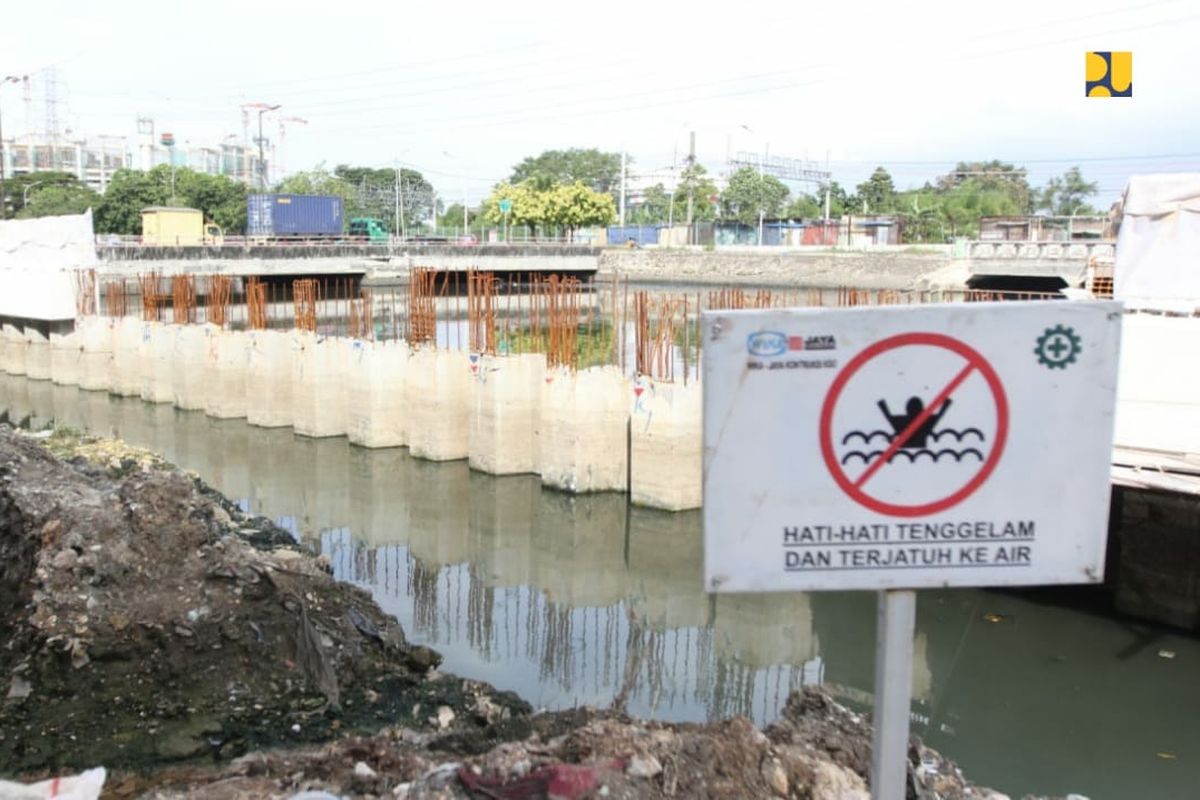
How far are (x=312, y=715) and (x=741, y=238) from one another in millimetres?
63491

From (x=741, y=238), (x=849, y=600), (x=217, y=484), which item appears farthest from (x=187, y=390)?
(x=741, y=238)

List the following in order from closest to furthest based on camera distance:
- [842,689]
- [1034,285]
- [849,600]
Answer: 1. [842,689]
2. [849,600]
3. [1034,285]

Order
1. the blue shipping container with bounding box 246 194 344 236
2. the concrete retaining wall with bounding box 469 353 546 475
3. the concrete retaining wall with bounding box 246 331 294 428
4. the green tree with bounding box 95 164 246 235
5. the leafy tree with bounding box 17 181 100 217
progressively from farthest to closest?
the leafy tree with bounding box 17 181 100 217 < the green tree with bounding box 95 164 246 235 < the blue shipping container with bounding box 246 194 344 236 < the concrete retaining wall with bounding box 246 331 294 428 < the concrete retaining wall with bounding box 469 353 546 475

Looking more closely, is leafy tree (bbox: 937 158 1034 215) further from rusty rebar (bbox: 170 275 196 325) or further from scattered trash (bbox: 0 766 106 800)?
scattered trash (bbox: 0 766 106 800)

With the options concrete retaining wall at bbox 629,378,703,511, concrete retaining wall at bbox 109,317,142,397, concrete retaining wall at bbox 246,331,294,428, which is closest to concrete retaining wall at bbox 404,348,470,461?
concrete retaining wall at bbox 629,378,703,511

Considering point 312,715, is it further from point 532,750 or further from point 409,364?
point 409,364

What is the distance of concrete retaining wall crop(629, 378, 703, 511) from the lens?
15.4m

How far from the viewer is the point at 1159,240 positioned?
561 inches

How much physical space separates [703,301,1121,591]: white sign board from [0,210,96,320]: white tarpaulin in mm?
29887

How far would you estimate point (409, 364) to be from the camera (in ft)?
61.7

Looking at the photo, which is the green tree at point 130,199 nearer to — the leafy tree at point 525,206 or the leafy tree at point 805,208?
the leafy tree at point 525,206

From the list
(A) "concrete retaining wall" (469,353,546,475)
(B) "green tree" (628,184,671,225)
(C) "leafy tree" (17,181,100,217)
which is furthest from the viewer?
(B) "green tree" (628,184,671,225)

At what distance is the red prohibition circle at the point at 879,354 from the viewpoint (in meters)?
2.84

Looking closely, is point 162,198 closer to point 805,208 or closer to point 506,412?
point 805,208
